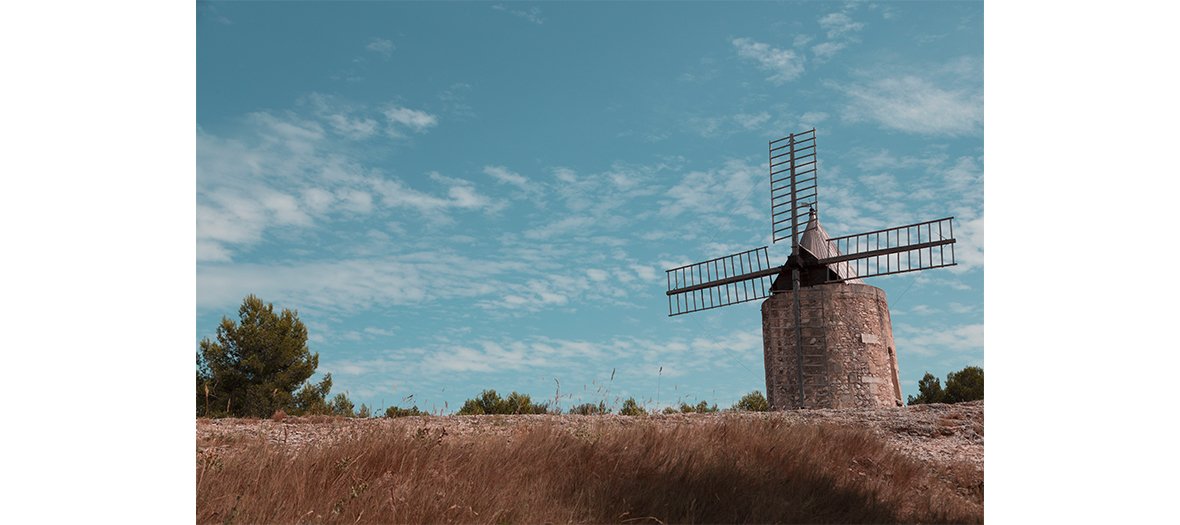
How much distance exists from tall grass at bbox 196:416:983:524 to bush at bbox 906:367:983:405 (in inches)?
902

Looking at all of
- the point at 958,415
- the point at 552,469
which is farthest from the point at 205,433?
the point at 958,415

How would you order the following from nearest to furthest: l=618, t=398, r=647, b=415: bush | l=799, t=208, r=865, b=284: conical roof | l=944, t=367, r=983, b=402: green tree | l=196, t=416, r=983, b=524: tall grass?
l=196, t=416, r=983, b=524: tall grass, l=618, t=398, r=647, b=415: bush, l=799, t=208, r=865, b=284: conical roof, l=944, t=367, r=983, b=402: green tree

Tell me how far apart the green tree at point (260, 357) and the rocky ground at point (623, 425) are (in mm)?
14099

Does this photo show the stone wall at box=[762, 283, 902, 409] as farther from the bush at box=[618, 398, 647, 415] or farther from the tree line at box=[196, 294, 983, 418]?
the bush at box=[618, 398, 647, 415]

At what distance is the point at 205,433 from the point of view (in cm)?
639

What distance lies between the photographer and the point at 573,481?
502cm

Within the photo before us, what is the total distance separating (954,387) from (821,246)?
1315 centimetres

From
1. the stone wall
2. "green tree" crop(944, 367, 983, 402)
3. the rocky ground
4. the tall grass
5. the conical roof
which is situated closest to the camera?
the tall grass

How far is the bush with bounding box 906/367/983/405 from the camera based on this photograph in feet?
88.0

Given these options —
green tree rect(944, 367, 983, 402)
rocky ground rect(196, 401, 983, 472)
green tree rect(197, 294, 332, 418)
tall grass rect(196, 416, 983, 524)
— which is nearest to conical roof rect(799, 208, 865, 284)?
rocky ground rect(196, 401, 983, 472)

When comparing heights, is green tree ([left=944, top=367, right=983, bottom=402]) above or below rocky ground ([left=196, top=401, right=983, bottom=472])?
below

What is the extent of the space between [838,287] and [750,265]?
9.64 feet

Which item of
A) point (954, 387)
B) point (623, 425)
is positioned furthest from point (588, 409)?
point (954, 387)
